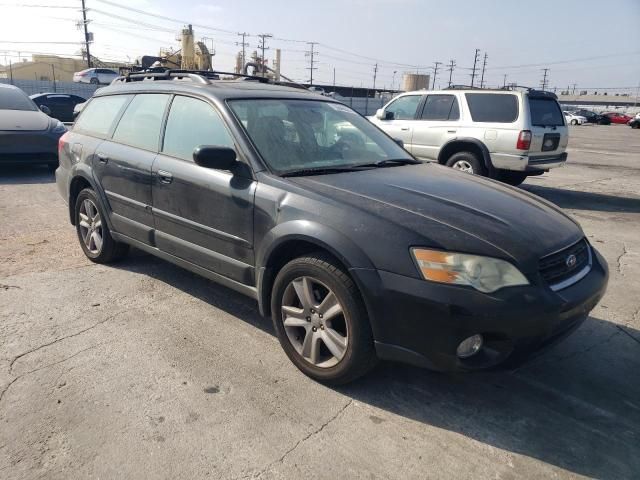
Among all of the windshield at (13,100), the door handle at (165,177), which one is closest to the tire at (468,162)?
the door handle at (165,177)

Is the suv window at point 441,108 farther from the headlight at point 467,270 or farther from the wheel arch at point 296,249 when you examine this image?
the headlight at point 467,270

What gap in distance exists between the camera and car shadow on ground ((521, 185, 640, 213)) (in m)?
8.45

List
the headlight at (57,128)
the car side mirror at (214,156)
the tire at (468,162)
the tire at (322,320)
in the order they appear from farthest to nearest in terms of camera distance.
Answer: the headlight at (57,128) → the tire at (468,162) → the car side mirror at (214,156) → the tire at (322,320)

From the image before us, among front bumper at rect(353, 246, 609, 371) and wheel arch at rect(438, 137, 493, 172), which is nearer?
front bumper at rect(353, 246, 609, 371)

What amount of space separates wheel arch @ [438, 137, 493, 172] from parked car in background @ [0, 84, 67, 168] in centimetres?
706

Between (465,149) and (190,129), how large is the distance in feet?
21.0

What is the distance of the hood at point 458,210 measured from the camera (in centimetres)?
255

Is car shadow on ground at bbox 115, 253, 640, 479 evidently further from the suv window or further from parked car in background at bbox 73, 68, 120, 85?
parked car in background at bbox 73, 68, 120, 85

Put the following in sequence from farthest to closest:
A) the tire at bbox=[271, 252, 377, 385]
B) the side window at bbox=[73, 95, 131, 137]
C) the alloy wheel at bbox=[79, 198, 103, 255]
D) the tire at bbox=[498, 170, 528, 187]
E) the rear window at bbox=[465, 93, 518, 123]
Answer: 1. the tire at bbox=[498, 170, 528, 187]
2. the rear window at bbox=[465, 93, 518, 123]
3. the alloy wheel at bbox=[79, 198, 103, 255]
4. the side window at bbox=[73, 95, 131, 137]
5. the tire at bbox=[271, 252, 377, 385]

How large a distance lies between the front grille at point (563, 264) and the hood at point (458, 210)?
0.13 feet

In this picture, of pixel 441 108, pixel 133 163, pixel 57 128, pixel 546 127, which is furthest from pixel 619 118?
pixel 133 163

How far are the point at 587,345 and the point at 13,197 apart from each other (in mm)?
7765

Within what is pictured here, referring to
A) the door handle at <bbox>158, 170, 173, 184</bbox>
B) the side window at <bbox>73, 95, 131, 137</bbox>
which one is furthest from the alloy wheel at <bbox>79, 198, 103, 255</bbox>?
the door handle at <bbox>158, 170, 173, 184</bbox>

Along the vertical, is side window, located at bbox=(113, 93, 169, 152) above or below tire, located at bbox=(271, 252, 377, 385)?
above
